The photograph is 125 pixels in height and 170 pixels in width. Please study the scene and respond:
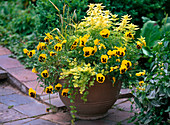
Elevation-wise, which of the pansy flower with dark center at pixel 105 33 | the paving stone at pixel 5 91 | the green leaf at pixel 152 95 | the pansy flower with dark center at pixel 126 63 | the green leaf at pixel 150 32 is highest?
the green leaf at pixel 150 32

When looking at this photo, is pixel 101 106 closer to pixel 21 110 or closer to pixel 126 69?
pixel 126 69

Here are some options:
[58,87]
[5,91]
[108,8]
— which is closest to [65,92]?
[58,87]

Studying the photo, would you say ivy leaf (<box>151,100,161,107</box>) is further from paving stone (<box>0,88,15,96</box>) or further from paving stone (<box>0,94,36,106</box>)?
paving stone (<box>0,88,15,96</box>)

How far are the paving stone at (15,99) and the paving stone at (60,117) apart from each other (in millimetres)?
514

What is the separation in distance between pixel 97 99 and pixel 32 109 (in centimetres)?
86

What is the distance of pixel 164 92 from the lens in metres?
2.30

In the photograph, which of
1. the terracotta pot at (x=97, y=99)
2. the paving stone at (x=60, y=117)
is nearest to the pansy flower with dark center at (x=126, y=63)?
the terracotta pot at (x=97, y=99)

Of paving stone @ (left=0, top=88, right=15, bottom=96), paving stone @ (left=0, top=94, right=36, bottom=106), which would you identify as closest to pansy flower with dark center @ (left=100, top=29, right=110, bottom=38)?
paving stone @ (left=0, top=94, right=36, bottom=106)

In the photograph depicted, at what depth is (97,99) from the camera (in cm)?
254

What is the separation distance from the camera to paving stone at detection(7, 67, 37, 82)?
366cm

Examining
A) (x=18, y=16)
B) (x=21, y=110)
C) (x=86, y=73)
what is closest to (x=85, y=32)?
(x=86, y=73)

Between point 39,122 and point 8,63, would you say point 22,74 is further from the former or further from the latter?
point 39,122

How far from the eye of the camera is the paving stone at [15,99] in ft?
10.4

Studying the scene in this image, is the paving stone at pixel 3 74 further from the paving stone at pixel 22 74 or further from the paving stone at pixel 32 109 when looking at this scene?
the paving stone at pixel 32 109
